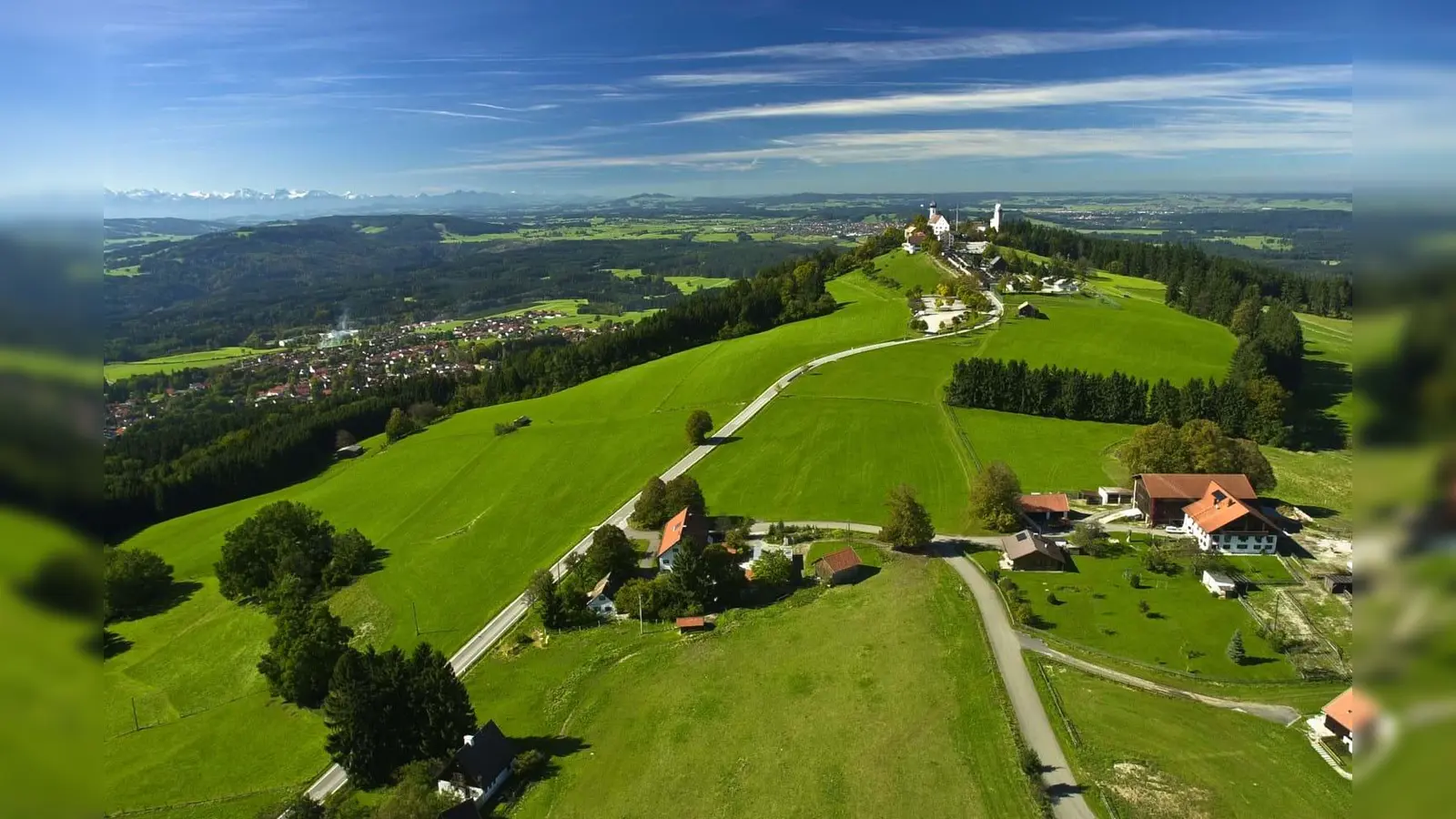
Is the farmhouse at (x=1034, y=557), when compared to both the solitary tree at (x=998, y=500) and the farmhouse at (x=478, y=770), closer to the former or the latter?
the solitary tree at (x=998, y=500)

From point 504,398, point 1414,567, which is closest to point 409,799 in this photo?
point 1414,567

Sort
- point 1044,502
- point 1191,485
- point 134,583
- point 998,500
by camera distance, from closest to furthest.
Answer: point 998,500, point 1191,485, point 1044,502, point 134,583

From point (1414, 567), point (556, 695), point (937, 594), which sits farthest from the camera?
point (937, 594)

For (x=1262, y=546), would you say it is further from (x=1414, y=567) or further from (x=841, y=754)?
(x=1414, y=567)

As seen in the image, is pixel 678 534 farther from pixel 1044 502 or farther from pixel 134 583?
pixel 134 583

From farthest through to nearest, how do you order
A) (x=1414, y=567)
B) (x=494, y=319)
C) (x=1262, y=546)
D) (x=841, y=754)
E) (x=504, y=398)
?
(x=494, y=319) < (x=504, y=398) < (x=1262, y=546) < (x=841, y=754) < (x=1414, y=567)

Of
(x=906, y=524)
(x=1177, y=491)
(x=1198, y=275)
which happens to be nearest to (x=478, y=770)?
(x=906, y=524)

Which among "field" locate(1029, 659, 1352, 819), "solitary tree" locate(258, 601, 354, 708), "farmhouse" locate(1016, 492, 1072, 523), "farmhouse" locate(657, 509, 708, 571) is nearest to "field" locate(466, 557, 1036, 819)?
"field" locate(1029, 659, 1352, 819)

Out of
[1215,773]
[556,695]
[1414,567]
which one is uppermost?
[1414,567]
